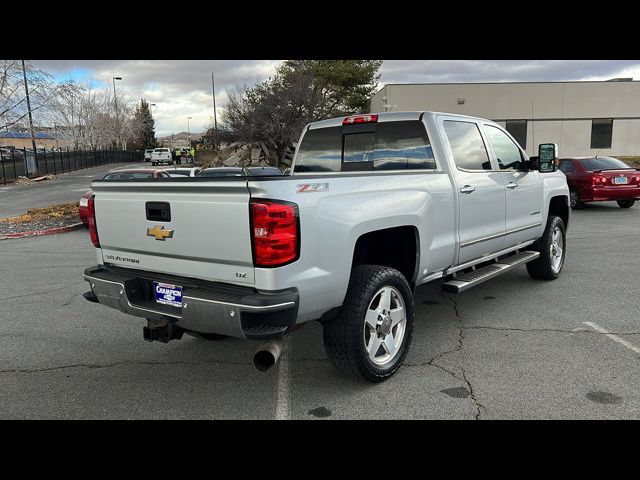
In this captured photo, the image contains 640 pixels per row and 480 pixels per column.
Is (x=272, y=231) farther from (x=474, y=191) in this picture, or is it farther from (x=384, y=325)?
(x=474, y=191)

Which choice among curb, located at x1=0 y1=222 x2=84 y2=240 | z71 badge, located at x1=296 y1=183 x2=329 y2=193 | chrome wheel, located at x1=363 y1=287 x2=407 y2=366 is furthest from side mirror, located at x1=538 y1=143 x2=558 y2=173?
curb, located at x1=0 y1=222 x2=84 y2=240

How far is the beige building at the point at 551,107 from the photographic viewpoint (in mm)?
29812

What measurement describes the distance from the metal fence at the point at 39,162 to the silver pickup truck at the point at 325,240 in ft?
99.4

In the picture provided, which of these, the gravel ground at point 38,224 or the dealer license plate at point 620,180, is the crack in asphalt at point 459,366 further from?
the gravel ground at point 38,224

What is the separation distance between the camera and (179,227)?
330 cm

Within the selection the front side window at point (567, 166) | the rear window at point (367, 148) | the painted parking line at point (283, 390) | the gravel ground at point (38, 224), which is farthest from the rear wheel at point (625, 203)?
the gravel ground at point (38, 224)

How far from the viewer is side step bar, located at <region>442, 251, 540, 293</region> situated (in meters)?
4.41

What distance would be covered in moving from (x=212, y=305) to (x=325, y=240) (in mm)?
808

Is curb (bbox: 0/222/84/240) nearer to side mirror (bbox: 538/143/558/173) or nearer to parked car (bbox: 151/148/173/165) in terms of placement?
side mirror (bbox: 538/143/558/173)

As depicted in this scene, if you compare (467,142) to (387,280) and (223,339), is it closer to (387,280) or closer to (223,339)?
(387,280)

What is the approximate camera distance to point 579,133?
31.5 meters

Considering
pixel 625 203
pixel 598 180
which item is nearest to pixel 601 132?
pixel 625 203

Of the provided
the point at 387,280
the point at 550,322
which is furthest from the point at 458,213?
the point at 550,322
